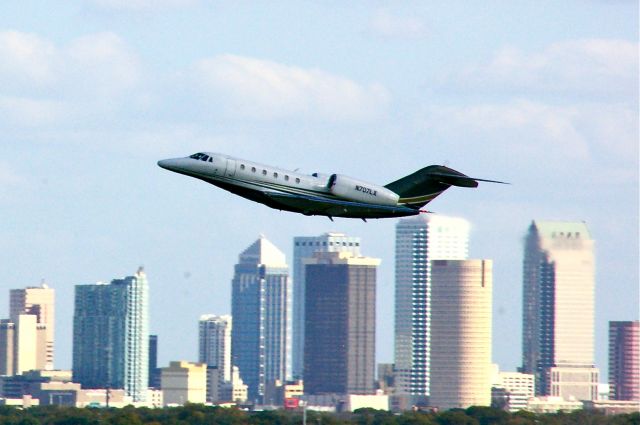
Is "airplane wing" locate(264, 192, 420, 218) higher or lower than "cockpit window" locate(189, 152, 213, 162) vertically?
lower

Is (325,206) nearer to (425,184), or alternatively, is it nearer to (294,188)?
(294,188)

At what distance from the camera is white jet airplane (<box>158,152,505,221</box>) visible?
11869 centimetres

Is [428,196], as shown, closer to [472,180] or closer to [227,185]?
[472,180]

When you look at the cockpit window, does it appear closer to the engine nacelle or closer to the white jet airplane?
the white jet airplane

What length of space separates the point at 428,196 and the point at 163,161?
63.8 feet

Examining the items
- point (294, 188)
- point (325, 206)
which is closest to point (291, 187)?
point (294, 188)

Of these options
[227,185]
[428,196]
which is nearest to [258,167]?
[227,185]

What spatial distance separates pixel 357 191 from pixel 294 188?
4134mm

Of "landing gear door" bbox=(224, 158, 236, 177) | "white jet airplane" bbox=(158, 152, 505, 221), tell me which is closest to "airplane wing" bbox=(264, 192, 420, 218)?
"white jet airplane" bbox=(158, 152, 505, 221)

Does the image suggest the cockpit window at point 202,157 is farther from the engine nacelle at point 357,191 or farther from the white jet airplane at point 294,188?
the engine nacelle at point 357,191

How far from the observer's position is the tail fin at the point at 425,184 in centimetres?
12781

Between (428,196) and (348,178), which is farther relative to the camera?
(428,196)

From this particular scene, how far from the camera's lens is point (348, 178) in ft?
395

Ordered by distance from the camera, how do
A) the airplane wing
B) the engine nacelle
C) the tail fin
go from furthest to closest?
the tail fin
the engine nacelle
the airplane wing
